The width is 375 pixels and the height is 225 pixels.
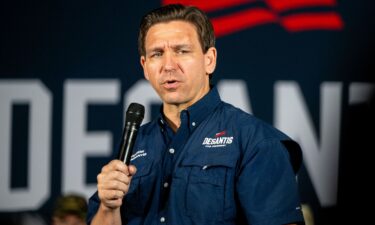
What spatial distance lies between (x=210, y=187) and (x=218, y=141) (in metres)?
0.11

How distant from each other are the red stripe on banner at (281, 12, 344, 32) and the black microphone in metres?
2.19

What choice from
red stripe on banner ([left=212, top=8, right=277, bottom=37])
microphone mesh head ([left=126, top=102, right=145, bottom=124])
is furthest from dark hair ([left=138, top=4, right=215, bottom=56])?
red stripe on banner ([left=212, top=8, right=277, bottom=37])

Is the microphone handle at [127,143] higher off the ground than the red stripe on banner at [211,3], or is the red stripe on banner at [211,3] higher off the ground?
the red stripe on banner at [211,3]

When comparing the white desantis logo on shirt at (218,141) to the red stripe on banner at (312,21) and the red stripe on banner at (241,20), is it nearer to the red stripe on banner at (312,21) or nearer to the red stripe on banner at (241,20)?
the red stripe on banner at (241,20)

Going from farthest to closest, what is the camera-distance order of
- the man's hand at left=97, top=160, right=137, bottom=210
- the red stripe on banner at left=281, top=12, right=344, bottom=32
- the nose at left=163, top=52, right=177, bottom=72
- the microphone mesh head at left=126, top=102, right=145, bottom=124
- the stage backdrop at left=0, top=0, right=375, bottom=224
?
the red stripe on banner at left=281, top=12, right=344, bottom=32 < the stage backdrop at left=0, top=0, right=375, bottom=224 < the nose at left=163, top=52, right=177, bottom=72 < the microphone mesh head at left=126, top=102, right=145, bottom=124 < the man's hand at left=97, top=160, right=137, bottom=210

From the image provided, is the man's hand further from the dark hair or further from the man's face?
the dark hair

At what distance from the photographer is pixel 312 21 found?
3.56 m

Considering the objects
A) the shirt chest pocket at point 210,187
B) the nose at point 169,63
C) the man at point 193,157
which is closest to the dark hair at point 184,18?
the man at point 193,157

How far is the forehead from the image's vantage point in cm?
160

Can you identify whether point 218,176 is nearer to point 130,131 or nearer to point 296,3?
point 130,131

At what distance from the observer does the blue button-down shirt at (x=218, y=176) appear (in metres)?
1.42

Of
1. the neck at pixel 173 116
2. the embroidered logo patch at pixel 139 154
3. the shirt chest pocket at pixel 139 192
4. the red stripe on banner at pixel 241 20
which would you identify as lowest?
the shirt chest pocket at pixel 139 192

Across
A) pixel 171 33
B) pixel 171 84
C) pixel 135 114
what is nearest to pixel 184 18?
pixel 171 33

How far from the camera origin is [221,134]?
151 cm
